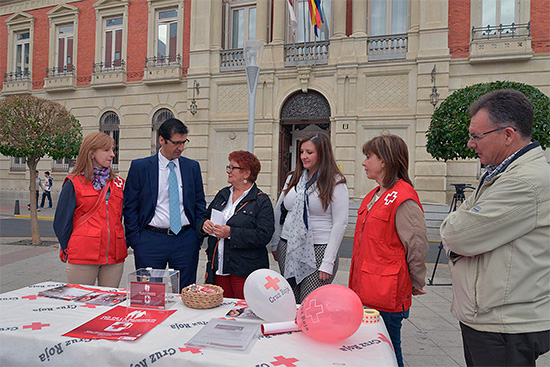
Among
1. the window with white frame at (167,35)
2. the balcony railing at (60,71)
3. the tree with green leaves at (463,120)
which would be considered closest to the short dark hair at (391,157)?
the tree with green leaves at (463,120)

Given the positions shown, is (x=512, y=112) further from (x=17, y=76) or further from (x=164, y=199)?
(x=17, y=76)

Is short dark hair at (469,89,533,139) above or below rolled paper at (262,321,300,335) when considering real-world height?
above

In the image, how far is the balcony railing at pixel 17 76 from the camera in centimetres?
1911

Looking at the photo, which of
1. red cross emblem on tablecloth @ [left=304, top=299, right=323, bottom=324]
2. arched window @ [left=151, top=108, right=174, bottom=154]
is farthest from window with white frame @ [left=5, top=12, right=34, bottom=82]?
red cross emblem on tablecloth @ [left=304, top=299, right=323, bottom=324]

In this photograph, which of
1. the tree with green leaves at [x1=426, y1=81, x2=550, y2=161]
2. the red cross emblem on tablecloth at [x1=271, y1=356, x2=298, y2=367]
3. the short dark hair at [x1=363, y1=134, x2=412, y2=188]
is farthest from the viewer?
the tree with green leaves at [x1=426, y1=81, x2=550, y2=161]

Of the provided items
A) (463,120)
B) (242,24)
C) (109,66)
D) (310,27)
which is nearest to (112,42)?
(109,66)

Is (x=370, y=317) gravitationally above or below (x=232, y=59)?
below

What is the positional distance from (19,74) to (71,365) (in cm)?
2264

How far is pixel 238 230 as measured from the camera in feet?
9.71

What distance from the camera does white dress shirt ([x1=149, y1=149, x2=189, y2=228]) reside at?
321 cm

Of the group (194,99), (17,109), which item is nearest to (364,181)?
(194,99)

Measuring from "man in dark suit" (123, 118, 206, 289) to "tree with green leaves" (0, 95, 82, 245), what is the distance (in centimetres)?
677

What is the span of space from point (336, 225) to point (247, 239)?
75 cm

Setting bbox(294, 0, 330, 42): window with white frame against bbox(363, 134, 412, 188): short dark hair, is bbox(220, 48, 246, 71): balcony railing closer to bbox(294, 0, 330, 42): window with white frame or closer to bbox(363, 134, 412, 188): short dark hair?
bbox(294, 0, 330, 42): window with white frame
